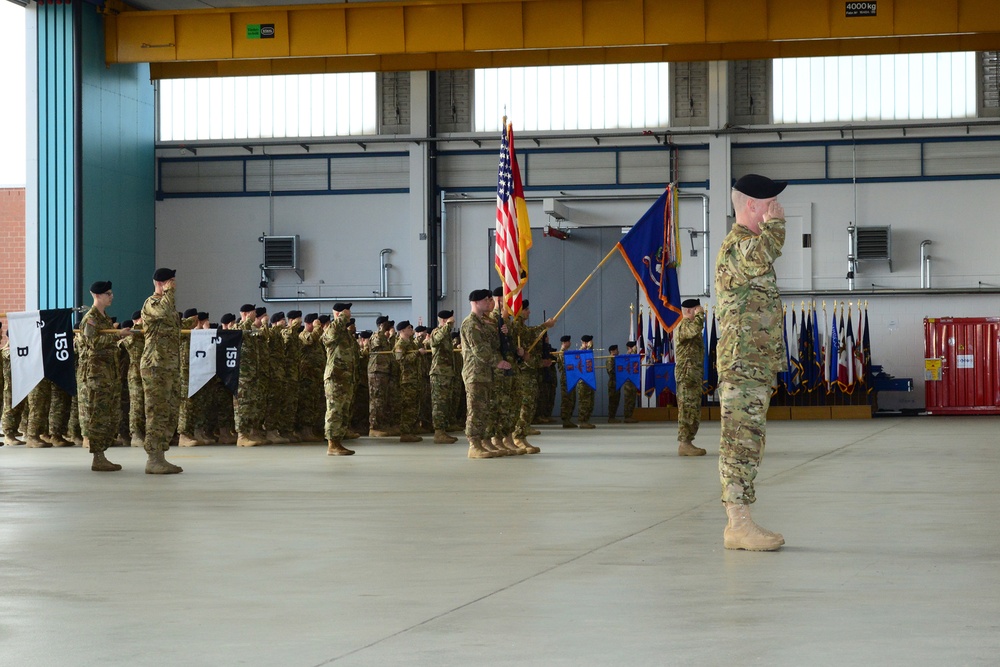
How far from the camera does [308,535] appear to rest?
7023 millimetres

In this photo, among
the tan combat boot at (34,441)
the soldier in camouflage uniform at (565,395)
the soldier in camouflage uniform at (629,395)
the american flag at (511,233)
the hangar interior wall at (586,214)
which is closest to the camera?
the american flag at (511,233)

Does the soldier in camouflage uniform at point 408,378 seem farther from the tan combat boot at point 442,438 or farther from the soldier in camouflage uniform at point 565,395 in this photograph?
the soldier in camouflage uniform at point 565,395

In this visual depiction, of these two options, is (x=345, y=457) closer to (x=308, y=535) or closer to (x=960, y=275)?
(x=308, y=535)

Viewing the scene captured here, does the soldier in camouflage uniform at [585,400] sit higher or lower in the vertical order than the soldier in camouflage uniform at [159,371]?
lower

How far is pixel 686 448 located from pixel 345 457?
381 cm

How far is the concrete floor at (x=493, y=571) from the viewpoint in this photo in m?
4.02

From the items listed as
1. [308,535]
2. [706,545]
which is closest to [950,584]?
[706,545]

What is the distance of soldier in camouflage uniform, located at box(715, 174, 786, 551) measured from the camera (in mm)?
6242

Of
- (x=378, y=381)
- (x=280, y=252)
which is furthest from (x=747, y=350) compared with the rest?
(x=280, y=252)

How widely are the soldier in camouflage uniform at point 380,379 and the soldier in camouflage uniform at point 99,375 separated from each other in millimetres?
6679

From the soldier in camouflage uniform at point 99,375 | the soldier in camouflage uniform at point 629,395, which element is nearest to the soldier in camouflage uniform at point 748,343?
the soldier in camouflage uniform at point 99,375

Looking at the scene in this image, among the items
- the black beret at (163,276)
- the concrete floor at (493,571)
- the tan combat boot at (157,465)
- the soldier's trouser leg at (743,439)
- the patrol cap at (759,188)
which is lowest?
the tan combat boot at (157,465)

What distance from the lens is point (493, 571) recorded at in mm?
5617

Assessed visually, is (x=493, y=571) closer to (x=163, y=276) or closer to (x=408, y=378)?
(x=163, y=276)
